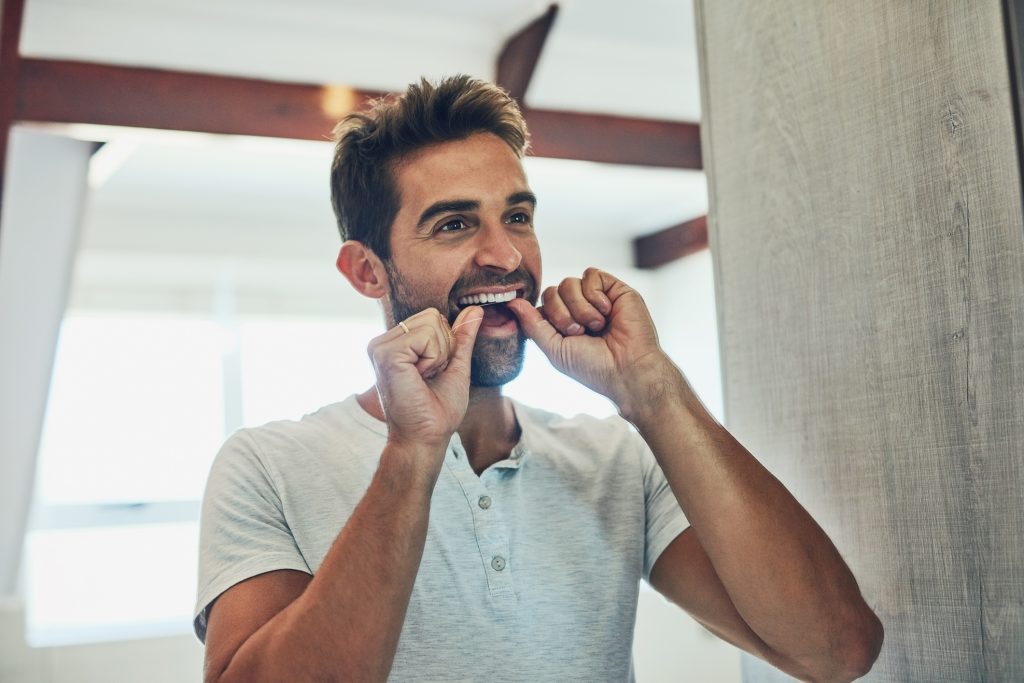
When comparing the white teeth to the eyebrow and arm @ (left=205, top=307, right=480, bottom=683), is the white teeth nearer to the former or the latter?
the eyebrow

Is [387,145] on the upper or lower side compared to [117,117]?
lower

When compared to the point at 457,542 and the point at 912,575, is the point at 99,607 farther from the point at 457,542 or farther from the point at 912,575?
the point at 912,575

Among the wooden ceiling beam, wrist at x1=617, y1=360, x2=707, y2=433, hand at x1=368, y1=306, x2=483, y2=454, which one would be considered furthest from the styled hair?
the wooden ceiling beam

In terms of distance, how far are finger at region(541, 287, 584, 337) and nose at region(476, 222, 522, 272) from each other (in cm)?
8

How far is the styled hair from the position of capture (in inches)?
74.4

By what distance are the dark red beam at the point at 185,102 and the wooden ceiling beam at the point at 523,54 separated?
24 cm

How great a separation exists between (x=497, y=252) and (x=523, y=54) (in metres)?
3.55

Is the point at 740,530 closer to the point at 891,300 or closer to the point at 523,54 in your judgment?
the point at 891,300

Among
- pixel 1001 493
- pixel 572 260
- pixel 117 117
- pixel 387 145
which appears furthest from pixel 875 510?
pixel 572 260

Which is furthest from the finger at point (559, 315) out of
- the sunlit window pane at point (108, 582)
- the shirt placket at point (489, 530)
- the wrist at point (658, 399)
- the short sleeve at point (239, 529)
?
the sunlit window pane at point (108, 582)

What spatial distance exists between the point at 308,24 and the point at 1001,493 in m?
4.25

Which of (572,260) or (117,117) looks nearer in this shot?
(117,117)

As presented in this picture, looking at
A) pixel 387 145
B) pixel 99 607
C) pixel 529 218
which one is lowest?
pixel 99 607

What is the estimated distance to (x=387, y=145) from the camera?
1.91m
